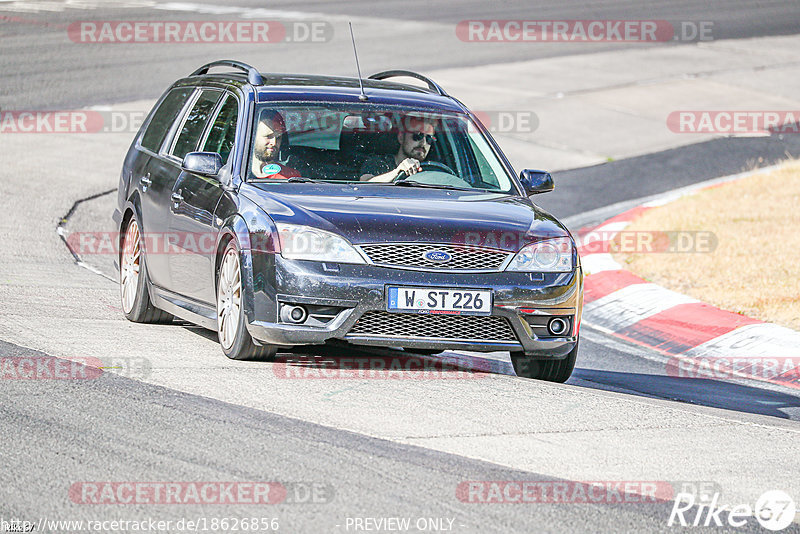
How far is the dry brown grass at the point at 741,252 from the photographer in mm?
11453

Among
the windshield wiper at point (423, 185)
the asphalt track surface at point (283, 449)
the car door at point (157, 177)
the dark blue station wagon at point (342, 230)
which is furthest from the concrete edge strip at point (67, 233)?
the windshield wiper at point (423, 185)

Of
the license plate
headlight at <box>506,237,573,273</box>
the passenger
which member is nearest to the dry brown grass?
headlight at <box>506,237,573,273</box>

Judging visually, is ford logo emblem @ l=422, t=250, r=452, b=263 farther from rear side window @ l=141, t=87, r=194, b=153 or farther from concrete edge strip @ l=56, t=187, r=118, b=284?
concrete edge strip @ l=56, t=187, r=118, b=284

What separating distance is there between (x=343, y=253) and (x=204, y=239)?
117 cm

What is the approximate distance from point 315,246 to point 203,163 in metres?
1.17

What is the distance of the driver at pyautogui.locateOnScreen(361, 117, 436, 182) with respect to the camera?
8.55 metres

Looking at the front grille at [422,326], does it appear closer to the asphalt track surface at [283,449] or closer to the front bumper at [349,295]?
the front bumper at [349,295]

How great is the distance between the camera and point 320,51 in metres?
25.1

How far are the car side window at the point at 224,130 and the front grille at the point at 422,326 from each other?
1.73 m

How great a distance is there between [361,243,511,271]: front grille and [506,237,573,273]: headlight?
15cm

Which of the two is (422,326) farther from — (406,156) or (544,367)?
(406,156)

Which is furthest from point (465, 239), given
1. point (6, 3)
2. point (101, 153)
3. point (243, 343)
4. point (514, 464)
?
point (6, 3)

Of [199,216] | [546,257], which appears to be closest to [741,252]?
[546,257]

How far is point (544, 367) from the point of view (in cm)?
832
